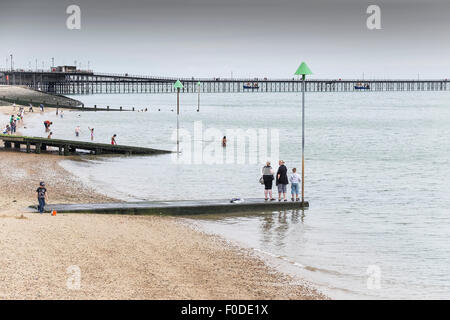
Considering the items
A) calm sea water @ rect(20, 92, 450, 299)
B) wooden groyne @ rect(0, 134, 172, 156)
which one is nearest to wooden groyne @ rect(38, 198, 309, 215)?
calm sea water @ rect(20, 92, 450, 299)

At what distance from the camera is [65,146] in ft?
137

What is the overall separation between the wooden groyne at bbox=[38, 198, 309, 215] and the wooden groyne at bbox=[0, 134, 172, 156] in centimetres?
1991

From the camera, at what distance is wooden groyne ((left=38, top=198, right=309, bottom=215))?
21406mm

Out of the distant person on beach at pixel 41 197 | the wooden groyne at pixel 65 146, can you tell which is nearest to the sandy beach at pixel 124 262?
the distant person on beach at pixel 41 197

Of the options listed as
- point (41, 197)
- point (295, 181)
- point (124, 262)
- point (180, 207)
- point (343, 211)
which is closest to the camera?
point (124, 262)

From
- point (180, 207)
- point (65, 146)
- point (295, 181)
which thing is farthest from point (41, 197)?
point (65, 146)

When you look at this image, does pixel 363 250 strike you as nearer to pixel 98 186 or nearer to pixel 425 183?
pixel 98 186

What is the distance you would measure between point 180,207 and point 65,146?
21.2 m

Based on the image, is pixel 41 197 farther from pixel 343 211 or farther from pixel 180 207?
pixel 343 211

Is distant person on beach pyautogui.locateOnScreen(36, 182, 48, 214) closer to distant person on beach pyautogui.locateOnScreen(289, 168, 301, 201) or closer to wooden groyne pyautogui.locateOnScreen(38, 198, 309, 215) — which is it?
wooden groyne pyautogui.locateOnScreen(38, 198, 309, 215)

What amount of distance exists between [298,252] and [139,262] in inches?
193

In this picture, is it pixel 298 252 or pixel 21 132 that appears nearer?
pixel 298 252
